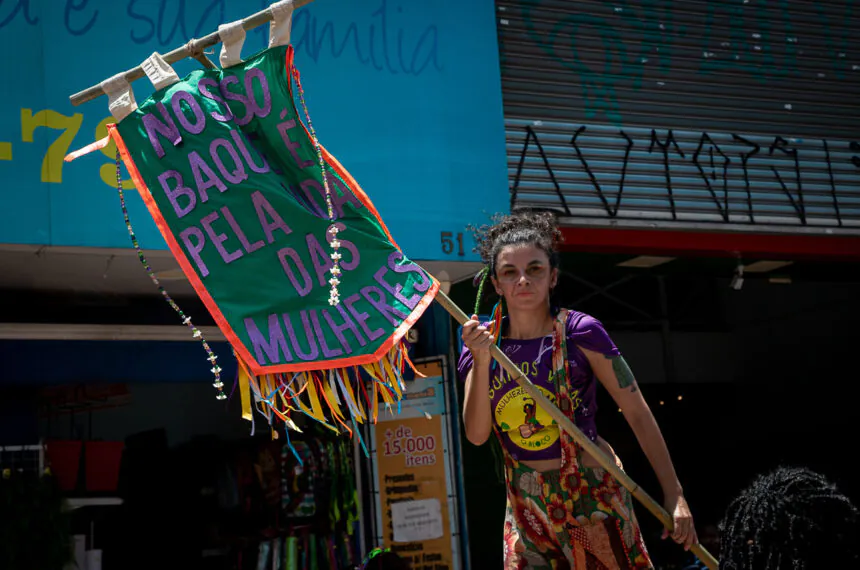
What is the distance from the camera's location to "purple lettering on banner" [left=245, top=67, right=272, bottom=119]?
372cm

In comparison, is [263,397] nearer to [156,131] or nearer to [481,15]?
[156,131]

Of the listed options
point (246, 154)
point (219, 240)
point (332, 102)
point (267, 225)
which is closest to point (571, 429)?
point (267, 225)

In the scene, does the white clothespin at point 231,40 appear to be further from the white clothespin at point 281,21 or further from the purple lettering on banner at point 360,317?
the purple lettering on banner at point 360,317

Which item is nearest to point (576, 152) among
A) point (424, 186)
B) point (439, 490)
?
point (424, 186)

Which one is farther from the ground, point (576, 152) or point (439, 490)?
point (576, 152)

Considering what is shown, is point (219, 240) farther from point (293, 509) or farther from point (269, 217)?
point (293, 509)

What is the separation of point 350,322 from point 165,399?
158 inches

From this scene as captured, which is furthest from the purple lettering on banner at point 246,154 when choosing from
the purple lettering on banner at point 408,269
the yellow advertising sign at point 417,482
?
the yellow advertising sign at point 417,482

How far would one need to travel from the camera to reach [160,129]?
3.58 meters

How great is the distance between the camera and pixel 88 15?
580 cm

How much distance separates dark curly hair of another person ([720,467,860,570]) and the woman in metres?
1.19

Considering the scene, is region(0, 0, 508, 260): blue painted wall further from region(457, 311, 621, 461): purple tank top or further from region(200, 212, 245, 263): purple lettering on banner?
region(457, 311, 621, 461): purple tank top

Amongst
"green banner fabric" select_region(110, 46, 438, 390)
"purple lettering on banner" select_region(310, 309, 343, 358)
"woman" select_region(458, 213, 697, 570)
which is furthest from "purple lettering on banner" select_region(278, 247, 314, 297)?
"woman" select_region(458, 213, 697, 570)

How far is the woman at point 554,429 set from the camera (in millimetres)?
3656
